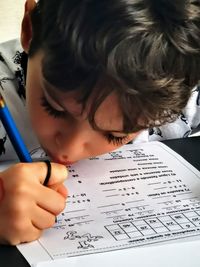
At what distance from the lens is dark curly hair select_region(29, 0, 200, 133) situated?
471 millimetres

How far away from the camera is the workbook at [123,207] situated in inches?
18.1

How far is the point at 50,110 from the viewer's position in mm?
533

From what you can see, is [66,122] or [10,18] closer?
[66,122]

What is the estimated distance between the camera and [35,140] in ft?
2.25

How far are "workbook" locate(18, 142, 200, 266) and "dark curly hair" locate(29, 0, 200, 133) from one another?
0.08 meters

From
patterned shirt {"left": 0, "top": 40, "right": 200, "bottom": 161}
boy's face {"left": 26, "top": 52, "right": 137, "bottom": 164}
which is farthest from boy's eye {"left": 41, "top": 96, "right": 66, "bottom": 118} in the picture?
patterned shirt {"left": 0, "top": 40, "right": 200, "bottom": 161}

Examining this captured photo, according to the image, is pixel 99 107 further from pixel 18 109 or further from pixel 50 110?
pixel 18 109

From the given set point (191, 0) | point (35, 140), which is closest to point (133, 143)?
point (35, 140)

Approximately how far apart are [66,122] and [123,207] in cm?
10

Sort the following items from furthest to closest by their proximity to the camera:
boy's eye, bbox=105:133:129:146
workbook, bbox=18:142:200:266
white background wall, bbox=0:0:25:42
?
1. white background wall, bbox=0:0:25:42
2. boy's eye, bbox=105:133:129:146
3. workbook, bbox=18:142:200:266

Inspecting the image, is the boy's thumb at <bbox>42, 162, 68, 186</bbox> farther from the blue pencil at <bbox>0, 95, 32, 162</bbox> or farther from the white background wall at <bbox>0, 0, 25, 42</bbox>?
the white background wall at <bbox>0, 0, 25, 42</bbox>

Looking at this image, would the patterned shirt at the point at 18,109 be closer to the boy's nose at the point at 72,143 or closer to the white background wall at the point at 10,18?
the boy's nose at the point at 72,143

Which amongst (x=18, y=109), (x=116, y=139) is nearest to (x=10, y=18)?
(x=18, y=109)

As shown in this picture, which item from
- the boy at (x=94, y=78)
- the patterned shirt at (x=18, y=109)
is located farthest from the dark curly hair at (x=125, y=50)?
the patterned shirt at (x=18, y=109)
